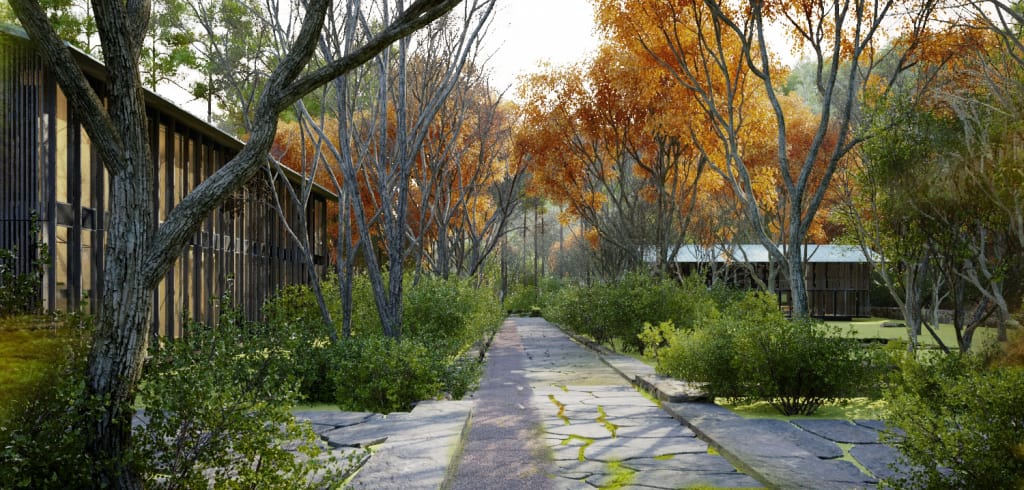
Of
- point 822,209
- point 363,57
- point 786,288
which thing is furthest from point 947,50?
point 786,288

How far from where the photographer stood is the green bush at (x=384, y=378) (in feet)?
25.2

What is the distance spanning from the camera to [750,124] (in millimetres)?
17062

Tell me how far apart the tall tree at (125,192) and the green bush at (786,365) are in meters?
5.07

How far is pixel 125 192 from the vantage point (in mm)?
3594

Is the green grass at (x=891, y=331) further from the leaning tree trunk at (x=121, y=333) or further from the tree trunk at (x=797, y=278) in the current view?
the leaning tree trunk at (x=121, y=333)

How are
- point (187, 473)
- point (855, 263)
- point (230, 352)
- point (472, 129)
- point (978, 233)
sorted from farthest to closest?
point (855, 263) → point (472, 129) → point (978, 233) → point (230, 352) → point (187, 473)

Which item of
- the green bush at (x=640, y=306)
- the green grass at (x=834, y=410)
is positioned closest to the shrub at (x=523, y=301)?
the green bush at (x=640, y=306)

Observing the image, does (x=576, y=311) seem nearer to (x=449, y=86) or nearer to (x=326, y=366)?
Result: (x=449, y=86)

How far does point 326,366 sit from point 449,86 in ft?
13.5

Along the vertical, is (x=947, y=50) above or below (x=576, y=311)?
above

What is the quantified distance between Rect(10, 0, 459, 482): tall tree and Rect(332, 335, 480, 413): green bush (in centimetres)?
410

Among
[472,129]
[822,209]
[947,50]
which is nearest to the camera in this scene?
[947,50]

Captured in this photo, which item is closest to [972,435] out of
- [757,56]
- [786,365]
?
[786,365]

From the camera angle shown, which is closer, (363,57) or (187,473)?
(187,473)
